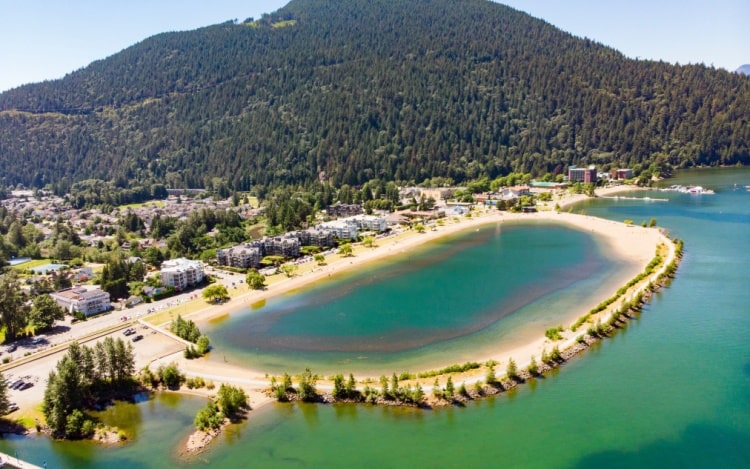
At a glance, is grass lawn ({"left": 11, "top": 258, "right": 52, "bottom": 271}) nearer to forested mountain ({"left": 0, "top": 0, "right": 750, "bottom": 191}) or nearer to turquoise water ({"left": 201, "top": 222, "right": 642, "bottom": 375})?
turquoise water ({"left": 201, "top": 222, "right": 642, "bottom": 375})

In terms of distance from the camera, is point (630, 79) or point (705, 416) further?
point (630, 79)

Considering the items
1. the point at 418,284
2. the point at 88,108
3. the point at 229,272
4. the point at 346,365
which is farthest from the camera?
the point at 88,108

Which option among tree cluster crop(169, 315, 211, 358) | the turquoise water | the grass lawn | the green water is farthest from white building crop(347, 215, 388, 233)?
the green water

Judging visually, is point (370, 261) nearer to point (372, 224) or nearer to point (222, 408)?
point (372, 224)

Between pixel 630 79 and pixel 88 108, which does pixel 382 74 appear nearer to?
pixel 630 79

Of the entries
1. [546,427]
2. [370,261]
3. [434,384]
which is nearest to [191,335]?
[434,384]

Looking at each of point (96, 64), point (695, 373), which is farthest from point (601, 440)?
point (96, 64)
